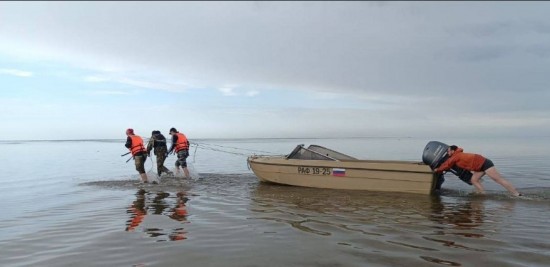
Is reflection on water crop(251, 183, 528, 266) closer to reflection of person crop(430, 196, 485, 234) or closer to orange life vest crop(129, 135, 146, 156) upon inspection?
reflection of person crop(430, 196, 485, 234)

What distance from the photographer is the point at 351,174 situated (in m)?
12.6

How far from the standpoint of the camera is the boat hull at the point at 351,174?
38.3 ft

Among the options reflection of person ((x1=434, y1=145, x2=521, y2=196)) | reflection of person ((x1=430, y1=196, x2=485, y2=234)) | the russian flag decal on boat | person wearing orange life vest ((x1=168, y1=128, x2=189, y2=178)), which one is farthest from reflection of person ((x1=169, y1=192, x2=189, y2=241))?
reflection of person ((x1=434, y1=145, x2=521, y2=196))

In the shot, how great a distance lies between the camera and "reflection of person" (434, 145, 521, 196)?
1104 centimetres

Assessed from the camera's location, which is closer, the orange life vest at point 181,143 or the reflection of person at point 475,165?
the reflection of person at point 475,165

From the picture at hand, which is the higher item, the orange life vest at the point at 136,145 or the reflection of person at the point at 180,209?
the orange life vest at the point at 136,145

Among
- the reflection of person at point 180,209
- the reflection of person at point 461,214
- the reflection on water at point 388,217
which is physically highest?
the reflection of person at point 461,214

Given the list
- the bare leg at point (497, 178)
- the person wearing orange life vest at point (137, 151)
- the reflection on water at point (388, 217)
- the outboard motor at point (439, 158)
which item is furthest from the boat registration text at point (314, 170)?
the person wearing orange life vest at point (137, 151)

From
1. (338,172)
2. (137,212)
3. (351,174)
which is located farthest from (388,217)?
(137,212)

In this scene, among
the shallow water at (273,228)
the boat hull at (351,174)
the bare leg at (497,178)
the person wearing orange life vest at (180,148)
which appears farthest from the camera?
the person wearing orange life vest at (180,148)

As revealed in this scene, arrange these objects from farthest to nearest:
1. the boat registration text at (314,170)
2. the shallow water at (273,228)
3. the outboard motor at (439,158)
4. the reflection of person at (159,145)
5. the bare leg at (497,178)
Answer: the reflection of person at (159,145), the boat registration text at (314,170), the outboard motor at (439,158), the bare leg at (497,178), the shallow water at (273,228)

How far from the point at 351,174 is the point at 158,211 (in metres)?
6.05

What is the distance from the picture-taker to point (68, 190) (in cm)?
1395

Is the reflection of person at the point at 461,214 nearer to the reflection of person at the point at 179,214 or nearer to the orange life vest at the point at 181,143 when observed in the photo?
the reflection of person at the point at 179,214
